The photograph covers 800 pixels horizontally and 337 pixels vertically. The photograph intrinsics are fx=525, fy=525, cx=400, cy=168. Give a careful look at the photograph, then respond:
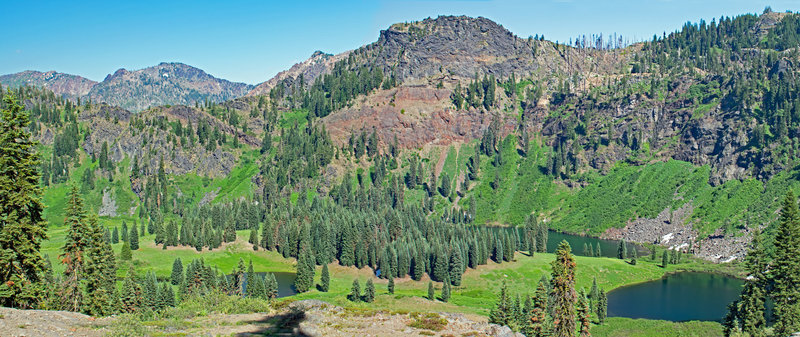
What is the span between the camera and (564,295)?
189ft

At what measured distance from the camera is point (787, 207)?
74.2m

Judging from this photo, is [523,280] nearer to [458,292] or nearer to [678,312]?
[458,292]

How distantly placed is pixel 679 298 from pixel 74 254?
497 feet

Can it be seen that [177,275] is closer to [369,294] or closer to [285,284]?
[285,284]

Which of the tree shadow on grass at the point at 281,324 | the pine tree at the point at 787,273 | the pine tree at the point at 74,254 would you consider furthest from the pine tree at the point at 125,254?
the pine tree at the point at 787,273

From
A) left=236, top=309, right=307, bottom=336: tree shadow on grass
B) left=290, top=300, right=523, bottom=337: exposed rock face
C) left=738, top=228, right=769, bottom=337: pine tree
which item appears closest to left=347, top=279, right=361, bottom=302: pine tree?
left=236, top=309, right=307, bottom=336: tree shadow on grass

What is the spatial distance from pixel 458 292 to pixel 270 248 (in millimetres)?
76559

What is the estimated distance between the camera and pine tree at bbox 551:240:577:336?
188 ft

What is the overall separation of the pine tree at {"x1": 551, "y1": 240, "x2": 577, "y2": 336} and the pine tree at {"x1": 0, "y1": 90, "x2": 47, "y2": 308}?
165ft

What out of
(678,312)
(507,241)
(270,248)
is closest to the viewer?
(678,312)

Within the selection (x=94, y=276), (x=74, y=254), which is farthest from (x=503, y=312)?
(x=74, y=254)

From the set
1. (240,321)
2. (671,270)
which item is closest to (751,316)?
(240,321)

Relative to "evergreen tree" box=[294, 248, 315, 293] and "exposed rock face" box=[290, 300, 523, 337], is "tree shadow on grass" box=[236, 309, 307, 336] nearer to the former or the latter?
"exposed rock face" box=[290, 300, 523, 337]

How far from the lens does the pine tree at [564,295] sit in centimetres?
5716
